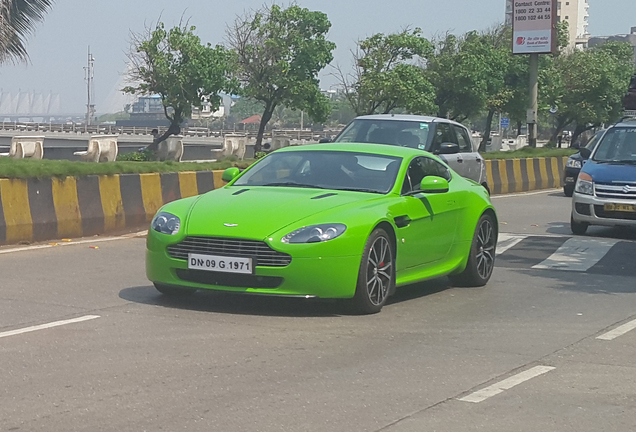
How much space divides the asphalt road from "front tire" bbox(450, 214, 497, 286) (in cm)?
12

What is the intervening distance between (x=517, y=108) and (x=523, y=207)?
39.5 m

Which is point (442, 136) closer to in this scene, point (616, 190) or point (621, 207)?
point (616, 190)

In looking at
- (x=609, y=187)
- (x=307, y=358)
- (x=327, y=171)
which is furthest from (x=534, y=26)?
(x=307, y=358)

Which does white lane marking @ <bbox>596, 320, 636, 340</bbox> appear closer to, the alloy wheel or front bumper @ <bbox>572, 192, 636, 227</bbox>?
the alloy wheel

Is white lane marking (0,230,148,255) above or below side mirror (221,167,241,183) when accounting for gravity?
below

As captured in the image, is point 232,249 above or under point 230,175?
under

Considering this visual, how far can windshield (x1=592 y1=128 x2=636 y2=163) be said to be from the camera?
628 inches

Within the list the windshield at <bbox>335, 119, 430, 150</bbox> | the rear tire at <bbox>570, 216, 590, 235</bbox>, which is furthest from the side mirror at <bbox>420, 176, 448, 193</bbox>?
the rear tire at <bbox>570, 216, 590, 235</bbox>

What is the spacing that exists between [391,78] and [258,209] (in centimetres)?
4696

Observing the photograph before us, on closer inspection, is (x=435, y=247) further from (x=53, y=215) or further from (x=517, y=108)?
(x=517, y=108)

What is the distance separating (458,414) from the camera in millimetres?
5398

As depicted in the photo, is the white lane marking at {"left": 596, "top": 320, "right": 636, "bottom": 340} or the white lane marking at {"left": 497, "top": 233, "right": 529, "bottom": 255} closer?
the white lane marking at {"left": 596, "top": 320, "right": 636, "bottom": 340}

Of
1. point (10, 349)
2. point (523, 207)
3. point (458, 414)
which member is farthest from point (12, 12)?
point (458, 414)

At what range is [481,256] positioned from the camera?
405 inches
